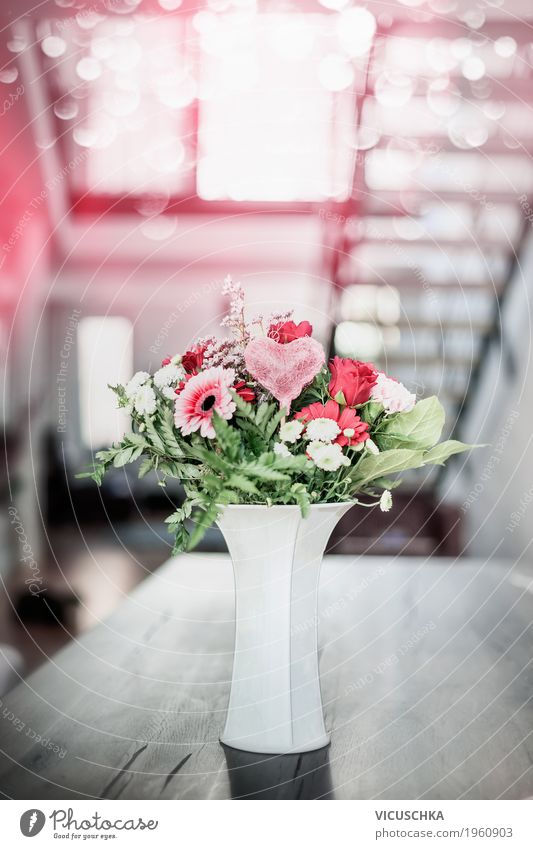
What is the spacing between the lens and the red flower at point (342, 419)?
1007 mm

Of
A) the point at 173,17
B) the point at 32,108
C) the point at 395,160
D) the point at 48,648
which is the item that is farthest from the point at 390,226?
the point at 48,648

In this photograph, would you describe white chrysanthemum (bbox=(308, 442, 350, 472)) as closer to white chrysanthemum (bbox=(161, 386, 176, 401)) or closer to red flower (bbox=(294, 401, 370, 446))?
red flower (bbox=(294, 401, 370, 446))

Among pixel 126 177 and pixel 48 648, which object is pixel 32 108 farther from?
pixel 48 648

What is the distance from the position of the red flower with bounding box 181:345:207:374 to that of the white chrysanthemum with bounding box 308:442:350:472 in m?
0.22

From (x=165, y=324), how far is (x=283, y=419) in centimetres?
265

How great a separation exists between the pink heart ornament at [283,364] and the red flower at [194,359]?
0.32 ft

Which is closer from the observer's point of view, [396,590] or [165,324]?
[396,590]

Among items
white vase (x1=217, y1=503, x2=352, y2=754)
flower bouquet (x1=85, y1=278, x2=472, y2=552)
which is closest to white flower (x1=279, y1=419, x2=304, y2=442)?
flower bouquet (x1=85, y1=278, x2=472, y2=552)

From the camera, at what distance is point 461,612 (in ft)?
5.43

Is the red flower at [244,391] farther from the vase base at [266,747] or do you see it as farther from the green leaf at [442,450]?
the vase base at [266,747]

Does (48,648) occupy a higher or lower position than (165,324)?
lower

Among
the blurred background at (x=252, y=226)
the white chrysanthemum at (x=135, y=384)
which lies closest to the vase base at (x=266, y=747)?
the white chrysanthemum at (x=135, y=384)

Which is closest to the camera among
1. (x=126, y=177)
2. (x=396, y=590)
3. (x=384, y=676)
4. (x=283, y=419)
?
(x=283, y=419)

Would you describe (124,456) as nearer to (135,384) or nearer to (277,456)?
(135,384)
